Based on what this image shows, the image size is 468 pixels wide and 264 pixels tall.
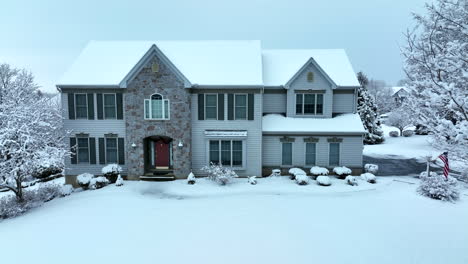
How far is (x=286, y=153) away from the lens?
65.2 ft

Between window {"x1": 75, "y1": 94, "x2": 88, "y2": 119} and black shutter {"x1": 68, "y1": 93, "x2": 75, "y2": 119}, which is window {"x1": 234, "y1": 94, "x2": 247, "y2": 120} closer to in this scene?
window {"x1": 75, "y1": 94, "x2": 88, "y2": 119}

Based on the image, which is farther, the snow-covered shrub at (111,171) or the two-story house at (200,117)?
the two-story house at (200,117)

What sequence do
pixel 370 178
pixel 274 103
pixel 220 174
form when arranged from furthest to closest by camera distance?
pixel 274 103, pixel 370 178, pixel 220 174

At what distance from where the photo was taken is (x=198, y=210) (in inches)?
531

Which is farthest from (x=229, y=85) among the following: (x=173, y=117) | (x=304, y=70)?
(x=304, y=70)

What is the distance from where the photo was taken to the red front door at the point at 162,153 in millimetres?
19922

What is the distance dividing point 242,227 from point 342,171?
1029 centimetres

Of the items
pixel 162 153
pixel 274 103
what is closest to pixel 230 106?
pixel 274 103

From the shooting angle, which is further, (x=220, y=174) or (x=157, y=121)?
(x=157, y=121)

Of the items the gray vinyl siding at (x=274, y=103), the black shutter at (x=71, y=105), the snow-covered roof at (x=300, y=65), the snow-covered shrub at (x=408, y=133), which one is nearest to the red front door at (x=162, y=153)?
the black shutter at (x=71, y=105)

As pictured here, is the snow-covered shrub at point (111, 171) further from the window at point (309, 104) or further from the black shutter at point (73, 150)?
the window at point (309, 104)

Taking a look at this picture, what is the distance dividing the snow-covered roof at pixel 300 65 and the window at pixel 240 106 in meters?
2.48

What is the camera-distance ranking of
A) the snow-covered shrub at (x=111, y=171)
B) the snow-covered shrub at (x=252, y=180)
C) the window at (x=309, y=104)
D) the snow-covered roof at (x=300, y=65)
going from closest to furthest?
the snow-covered shrub at (x=252, y=180) < the snow-covered shrub at (x=111, y=171) < the window at (x=309, y=104) < the snow-covered roof at (x=300, y=65)

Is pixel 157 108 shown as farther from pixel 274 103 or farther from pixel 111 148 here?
pixel 274 103
